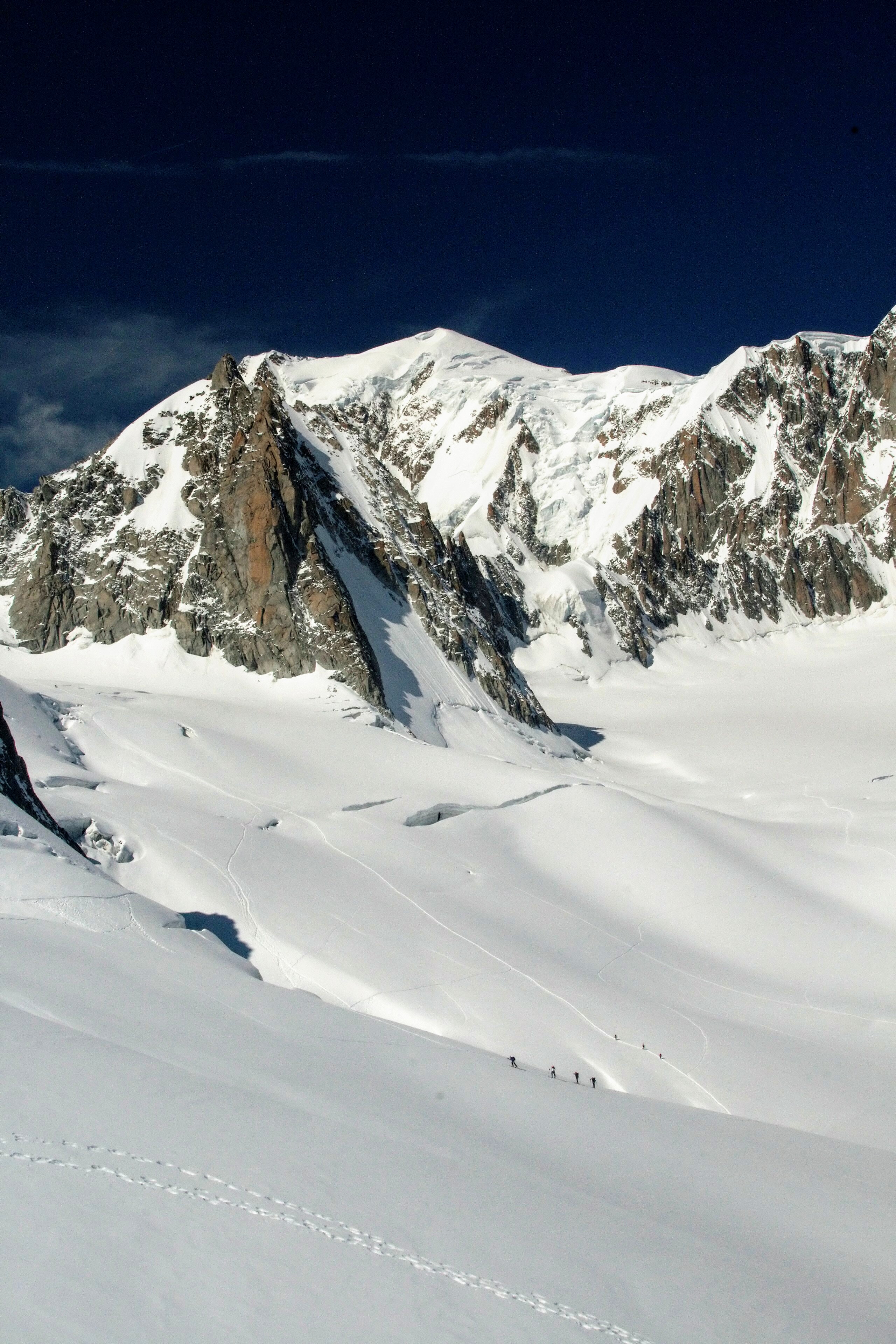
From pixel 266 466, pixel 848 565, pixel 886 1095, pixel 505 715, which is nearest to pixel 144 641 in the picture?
pixel 266 466

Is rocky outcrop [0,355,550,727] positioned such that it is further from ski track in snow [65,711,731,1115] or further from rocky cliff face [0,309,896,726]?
ski track in snow [65,711,731,1115]

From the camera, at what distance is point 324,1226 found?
618 cm

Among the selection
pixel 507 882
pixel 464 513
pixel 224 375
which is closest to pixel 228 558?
pixel 224 375

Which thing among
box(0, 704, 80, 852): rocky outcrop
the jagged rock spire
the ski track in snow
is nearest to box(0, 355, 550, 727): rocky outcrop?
the jagged rock spire

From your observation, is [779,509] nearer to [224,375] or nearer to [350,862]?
[224,375]

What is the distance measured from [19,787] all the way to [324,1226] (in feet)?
50.9

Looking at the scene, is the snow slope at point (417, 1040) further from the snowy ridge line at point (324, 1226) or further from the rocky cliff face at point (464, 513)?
the rocky cliff face at point (464, 513)

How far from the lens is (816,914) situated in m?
27.7

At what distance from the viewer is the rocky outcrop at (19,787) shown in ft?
61.7

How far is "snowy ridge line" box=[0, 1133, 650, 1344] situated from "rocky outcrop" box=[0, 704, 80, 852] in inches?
488

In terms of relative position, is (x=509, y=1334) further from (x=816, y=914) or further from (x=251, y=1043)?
(x=816, y=914)

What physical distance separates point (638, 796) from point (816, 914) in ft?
38.3

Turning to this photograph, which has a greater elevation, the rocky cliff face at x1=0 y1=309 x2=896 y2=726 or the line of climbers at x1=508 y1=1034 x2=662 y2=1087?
the rocky cliff face at x1=0 y1=309 x2=896 y2=726

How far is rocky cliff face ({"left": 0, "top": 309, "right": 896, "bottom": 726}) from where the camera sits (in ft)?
179
